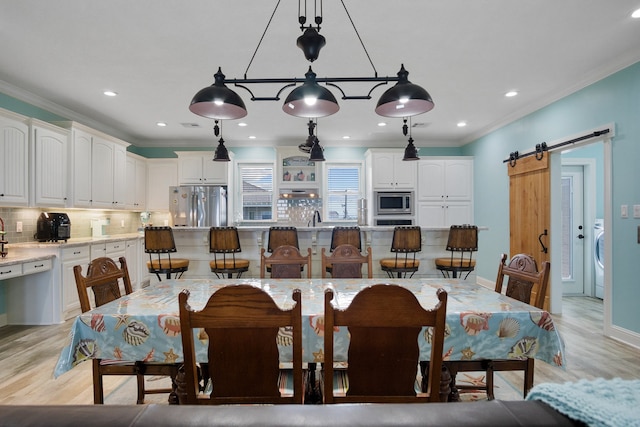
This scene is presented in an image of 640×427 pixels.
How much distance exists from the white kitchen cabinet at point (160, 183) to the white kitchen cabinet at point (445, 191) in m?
4.52

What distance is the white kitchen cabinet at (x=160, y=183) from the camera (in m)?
6.02

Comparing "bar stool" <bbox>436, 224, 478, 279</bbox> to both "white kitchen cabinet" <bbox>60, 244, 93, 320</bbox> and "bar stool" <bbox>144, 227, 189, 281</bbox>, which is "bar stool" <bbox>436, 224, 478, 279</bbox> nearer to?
"bar stool" <bbox>144, 227, 189, 281</bbox>

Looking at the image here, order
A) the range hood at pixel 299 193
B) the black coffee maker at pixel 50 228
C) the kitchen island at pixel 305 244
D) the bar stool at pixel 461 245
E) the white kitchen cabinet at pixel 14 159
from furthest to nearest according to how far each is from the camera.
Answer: the range hood at pixel 299 193
the black coffee maker at pixel 50 228
the kitchen island at pixel 305 244
the bar stool at pixel 461 245
the white kitchen cabinet at pixel 14 159

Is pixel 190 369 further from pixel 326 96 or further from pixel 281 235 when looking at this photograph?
pixel 281 235

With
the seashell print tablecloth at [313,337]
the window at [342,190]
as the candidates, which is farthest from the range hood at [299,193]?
the seashell print tablecloth at [313,337]

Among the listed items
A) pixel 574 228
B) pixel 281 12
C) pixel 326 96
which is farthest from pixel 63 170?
pixel 574 228

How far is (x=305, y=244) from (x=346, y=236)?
0.59 metres

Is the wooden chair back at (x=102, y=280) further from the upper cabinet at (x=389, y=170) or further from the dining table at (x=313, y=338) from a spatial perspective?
the upper cabinet at (x=389, y=170)

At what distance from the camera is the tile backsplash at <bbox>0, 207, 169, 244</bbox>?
12.0ft

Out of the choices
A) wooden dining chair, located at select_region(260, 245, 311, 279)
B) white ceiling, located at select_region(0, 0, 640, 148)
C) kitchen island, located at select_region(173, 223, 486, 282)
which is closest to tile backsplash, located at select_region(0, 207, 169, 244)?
white ceiling, located at select_region(0, 0, 640, 148)

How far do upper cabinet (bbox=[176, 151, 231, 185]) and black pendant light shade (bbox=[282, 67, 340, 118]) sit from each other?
4260 millimetres

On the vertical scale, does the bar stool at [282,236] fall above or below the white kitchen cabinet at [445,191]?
below

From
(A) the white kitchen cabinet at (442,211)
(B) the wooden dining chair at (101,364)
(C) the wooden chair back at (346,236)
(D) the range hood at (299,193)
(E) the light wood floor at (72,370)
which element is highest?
(D) the range hood at (299,193)

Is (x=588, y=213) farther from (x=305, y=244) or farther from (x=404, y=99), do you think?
(x=404, y=99)
